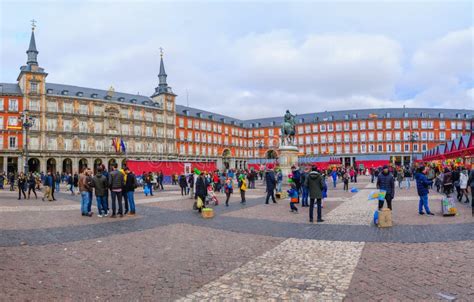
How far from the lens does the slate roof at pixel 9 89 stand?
51519mm

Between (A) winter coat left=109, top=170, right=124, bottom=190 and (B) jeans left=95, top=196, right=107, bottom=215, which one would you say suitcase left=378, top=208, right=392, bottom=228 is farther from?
(B) jeans left=95, top=196, right=107, bottom=215

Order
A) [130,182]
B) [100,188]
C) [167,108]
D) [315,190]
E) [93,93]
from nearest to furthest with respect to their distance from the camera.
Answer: [315,190], [100,188], [130,182], [93,93], [167,108]

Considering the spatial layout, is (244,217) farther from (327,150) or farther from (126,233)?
(327,150)

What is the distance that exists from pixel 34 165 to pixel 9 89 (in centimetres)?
1298

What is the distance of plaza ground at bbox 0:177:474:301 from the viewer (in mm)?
4207

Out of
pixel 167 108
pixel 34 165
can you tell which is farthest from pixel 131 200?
pixel 167 108

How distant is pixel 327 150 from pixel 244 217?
77193 millimetres

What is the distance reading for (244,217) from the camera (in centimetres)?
1059

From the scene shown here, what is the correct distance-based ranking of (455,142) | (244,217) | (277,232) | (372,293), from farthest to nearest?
(455,142) < (244,217) < (277,232) < (372,293)

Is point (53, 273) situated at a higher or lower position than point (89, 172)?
lower

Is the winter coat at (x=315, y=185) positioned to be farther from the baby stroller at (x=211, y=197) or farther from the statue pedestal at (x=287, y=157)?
the statue pedestal at (x=287, y=157)

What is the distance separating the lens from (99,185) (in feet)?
35.8

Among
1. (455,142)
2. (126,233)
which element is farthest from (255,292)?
(455,142)

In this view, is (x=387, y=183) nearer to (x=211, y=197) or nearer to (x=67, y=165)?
(x=211, y=197)
